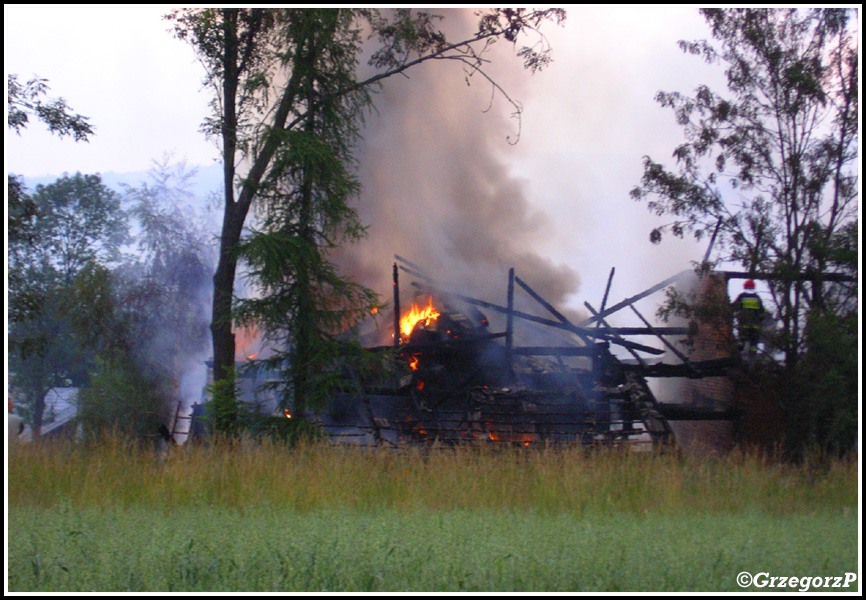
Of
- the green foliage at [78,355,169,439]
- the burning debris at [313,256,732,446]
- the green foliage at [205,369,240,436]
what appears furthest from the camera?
the green foliage at [78,355,169,439]

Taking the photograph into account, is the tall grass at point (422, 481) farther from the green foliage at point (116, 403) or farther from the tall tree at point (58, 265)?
the green foliage at point (116, 403)

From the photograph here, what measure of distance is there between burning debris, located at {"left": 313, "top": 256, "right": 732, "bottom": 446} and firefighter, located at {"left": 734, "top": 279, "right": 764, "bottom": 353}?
3.72 feet

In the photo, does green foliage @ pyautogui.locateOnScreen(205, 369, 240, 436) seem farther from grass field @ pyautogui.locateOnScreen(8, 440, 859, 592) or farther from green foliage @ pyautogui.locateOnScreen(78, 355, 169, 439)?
grass field @ pyautogui.locateOnScreen(8, 440, 859, 592)

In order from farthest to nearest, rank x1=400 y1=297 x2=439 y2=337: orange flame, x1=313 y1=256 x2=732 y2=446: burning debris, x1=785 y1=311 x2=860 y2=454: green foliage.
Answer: x1=400 y1=297 x2=439 y2=337: orange flame < x1=313 y1=256 x2=732 y2=446: burning debris < x1=785 y1=311 x2=860 y2=454: green foliage

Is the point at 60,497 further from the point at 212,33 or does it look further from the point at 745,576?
the point at 212,33

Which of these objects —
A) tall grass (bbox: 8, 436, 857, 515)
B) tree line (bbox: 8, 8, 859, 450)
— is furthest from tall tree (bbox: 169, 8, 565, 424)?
tall grass (bbox: 8, 436, 857, 515)

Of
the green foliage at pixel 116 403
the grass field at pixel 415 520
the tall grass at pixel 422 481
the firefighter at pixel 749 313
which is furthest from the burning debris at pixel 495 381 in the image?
the green foliage at pixel 116 403

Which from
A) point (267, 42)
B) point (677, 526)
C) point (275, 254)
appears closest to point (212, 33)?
point (267, 42)

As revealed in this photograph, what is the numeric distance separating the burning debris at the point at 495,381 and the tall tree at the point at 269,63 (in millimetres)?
3315

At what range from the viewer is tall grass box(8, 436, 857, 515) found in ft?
24.4

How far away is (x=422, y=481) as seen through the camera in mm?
8102

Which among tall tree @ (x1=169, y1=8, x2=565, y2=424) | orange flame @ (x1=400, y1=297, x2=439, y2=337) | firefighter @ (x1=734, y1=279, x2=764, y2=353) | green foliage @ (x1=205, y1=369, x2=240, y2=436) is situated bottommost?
green foliage @ (x1=205, y1=369, x2=240, y2=436)

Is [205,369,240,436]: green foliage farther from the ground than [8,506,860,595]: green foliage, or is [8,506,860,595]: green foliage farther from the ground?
[205,369,240,436]: green foliage

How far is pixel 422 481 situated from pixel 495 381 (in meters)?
6.46
